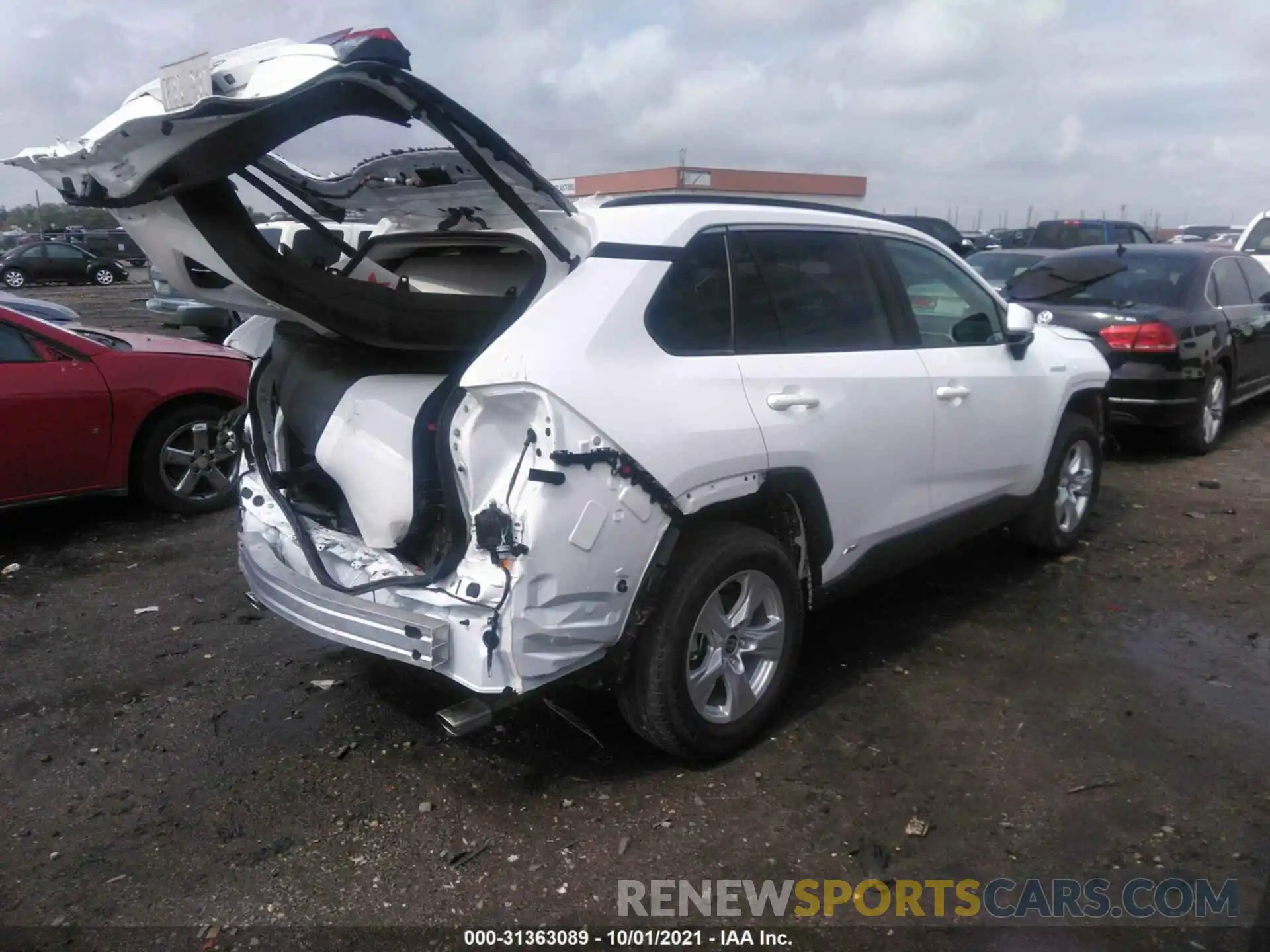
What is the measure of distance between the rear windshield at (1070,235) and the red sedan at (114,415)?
15.0 metres

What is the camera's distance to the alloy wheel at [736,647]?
3.47 meters

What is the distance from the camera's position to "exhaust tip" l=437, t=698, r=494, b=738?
2965mm

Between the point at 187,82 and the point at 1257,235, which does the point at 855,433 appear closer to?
the point at 187,82

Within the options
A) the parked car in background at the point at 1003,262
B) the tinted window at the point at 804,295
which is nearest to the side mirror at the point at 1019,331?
the tinted window at the point at 804,295

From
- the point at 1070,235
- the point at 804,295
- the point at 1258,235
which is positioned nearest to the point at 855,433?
the point at 804,295

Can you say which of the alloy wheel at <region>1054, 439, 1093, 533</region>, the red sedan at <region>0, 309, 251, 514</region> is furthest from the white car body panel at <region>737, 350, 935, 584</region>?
the red sedan at <region>0, 309, 251, 514</region>

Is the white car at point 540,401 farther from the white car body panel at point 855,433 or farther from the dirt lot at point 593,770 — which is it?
the dirt lot at point 593,770

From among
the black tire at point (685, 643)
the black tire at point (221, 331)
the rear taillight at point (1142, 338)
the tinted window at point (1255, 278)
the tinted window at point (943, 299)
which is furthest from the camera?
the black tire at point (221, 331)

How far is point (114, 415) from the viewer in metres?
6.08

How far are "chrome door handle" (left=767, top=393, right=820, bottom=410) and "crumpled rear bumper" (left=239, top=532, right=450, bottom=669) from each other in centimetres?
134

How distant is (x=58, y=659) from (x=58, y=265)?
30.6m

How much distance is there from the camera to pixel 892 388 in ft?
13.1

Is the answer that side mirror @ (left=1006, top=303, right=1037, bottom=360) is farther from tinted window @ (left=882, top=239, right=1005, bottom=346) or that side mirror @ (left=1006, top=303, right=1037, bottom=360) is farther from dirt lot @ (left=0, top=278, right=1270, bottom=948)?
dirt lot @ (left=0, top=278, right=1270, bottom=948)

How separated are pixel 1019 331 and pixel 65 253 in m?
32.4
